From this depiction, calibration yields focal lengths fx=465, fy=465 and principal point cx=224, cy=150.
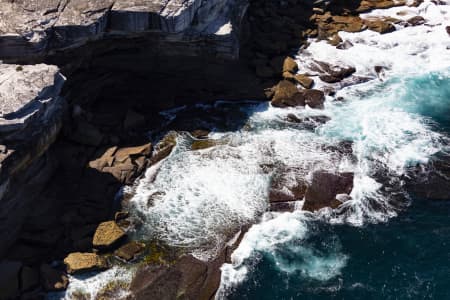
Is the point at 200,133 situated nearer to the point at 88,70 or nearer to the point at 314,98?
the point at 88,70

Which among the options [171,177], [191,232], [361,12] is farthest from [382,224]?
[361,12]

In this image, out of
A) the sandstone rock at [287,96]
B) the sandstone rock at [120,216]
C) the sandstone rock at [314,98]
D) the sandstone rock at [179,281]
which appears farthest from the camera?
the sandstone rock at [287,96]

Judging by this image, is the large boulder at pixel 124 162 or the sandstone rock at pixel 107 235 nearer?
the sandstone rock at pixel 107 235

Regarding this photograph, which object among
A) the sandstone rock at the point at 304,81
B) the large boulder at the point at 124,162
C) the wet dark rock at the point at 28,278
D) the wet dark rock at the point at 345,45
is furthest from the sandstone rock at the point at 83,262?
the wet dark rock at the point at 345,45

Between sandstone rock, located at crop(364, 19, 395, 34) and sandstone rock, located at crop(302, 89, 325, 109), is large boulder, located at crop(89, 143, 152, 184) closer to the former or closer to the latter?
sandstone rock, located at crop(302, 89, 325, 109)

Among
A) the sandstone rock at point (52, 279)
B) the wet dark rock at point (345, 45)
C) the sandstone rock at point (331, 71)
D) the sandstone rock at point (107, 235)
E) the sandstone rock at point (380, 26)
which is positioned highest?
the sandstone rock at point (380, 26)

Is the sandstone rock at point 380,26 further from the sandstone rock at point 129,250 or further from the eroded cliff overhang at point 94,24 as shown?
the sandstone rock at point 129,250

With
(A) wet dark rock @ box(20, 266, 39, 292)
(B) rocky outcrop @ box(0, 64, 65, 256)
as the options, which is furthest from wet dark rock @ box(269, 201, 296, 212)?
(B) rocky outcrop @ box(0, 64, 65, 256)
